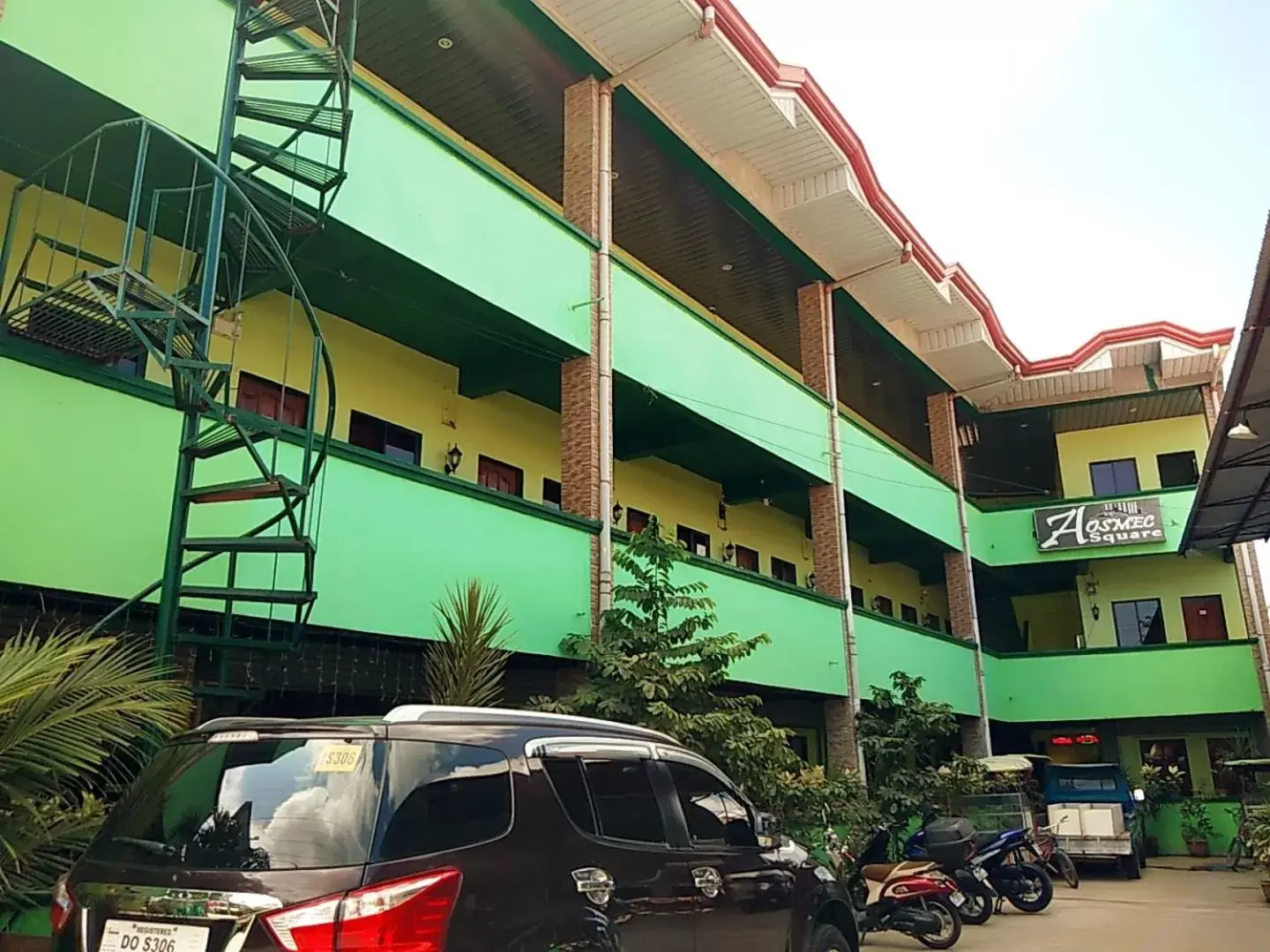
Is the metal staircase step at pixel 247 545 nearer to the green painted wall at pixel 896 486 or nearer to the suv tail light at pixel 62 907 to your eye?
the suv tail light at pixel 62 907

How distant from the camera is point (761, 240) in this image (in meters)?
18.0

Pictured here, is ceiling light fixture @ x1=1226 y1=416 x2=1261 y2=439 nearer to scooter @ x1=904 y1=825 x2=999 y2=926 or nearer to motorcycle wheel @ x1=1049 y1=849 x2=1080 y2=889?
scooter @ x1=904 y1=825 x2=999 y2=926

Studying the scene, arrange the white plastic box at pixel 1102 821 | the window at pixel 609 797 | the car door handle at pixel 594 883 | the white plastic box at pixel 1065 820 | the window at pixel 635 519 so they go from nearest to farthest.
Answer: the car door handle at pixel 594 883, the window at pixel 609 797, the window at pixel 635 519, the white plastic box at pixel 1102 821, the white plastic box at pixel 1065 820

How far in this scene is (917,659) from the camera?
2005 cm

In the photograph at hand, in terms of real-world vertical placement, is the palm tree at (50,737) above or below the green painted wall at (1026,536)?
below

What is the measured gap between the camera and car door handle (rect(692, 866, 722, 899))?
16.6 ft

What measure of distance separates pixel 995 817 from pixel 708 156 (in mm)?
10768

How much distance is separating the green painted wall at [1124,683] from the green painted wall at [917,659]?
109 cm

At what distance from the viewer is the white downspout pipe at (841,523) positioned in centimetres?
1678

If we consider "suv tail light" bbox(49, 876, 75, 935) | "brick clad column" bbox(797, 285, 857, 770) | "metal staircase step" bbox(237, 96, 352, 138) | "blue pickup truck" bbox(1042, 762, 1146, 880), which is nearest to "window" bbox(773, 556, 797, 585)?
"brick clad column" bbox(797, 285, 857, 770)

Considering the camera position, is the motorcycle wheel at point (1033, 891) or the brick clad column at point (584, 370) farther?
the motorcycle wheel at point (1033, 891)

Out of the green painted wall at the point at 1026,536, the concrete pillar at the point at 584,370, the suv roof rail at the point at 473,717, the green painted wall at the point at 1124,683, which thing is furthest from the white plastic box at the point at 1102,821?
the suv roof rail at the point at 473,717

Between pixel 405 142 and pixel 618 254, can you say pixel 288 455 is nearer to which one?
pixel 405 142

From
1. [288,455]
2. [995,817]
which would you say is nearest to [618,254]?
[288,455]
